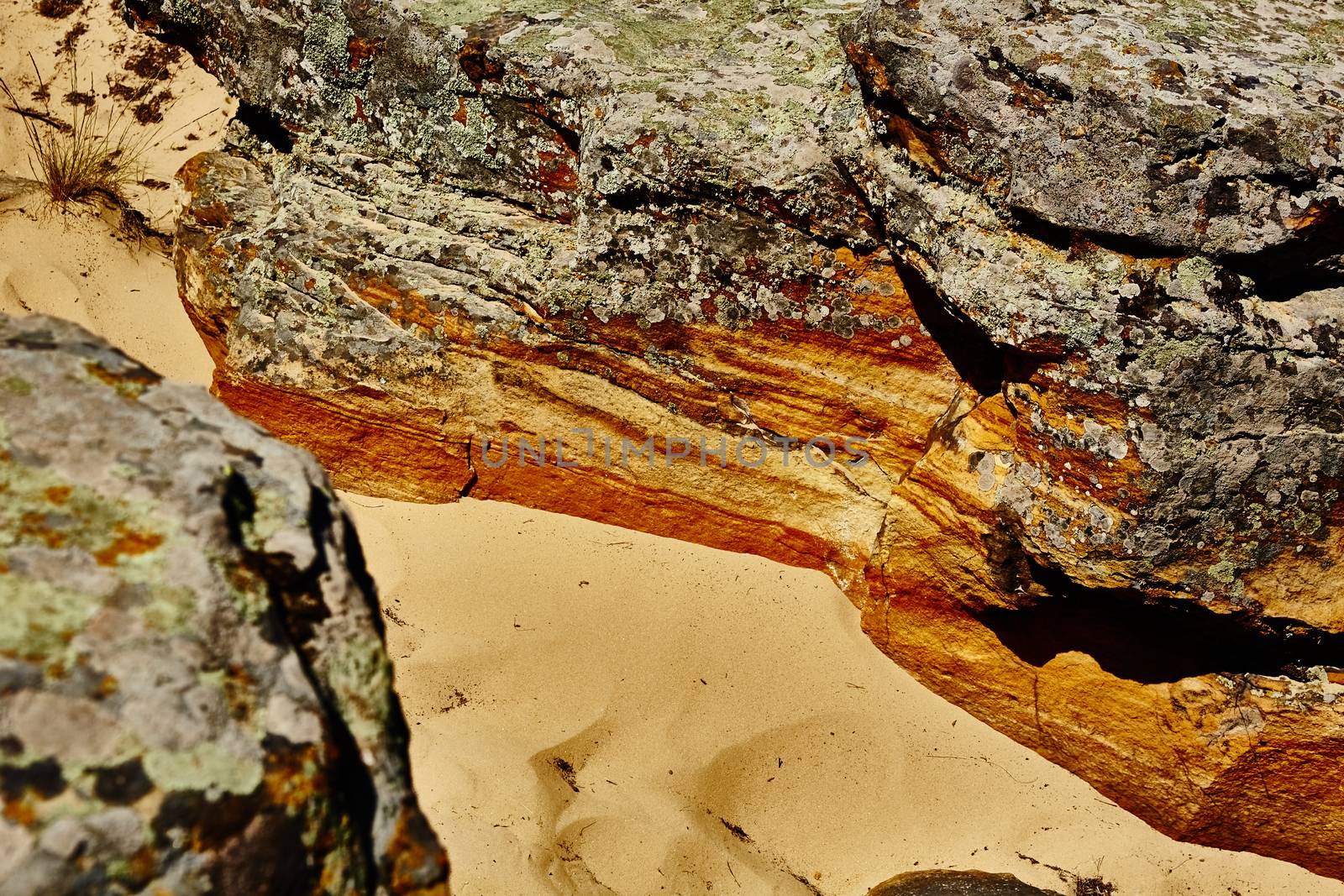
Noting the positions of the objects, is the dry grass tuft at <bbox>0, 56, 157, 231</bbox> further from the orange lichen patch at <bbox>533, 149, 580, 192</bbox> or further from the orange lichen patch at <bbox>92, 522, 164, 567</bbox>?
the orange lichen patch at <bbox>92, 522, 164, 567</bbox>

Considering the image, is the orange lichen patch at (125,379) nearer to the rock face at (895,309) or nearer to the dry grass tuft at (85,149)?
the rock face at (895,309)

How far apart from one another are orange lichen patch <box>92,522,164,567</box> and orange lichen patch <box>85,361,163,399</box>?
24cm

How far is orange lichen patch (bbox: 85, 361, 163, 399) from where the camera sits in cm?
162

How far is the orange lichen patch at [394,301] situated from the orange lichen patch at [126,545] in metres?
2.28

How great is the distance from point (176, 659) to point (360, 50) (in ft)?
9.71

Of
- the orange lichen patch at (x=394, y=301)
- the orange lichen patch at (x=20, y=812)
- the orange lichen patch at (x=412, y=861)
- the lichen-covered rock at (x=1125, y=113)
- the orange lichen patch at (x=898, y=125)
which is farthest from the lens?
the orange lichen patch at (x=394, y=301)

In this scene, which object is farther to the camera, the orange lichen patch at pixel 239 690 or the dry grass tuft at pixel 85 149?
the dry grass tuft at pixel 85 149

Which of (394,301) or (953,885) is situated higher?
(394,301)

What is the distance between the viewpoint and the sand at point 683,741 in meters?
3.07

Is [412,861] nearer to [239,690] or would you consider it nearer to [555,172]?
[239,690]

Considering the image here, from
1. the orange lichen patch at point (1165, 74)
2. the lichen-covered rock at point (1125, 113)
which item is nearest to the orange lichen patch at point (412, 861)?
the lichen-covered rock at point (1125, 113)

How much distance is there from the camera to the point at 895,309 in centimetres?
340

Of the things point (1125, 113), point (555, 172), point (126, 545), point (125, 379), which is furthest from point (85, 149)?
point (1125, 113)

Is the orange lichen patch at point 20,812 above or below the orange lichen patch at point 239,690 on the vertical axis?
below
